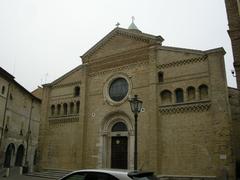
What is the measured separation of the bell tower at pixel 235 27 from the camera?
1449cm

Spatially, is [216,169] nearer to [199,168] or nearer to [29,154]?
[199,168]

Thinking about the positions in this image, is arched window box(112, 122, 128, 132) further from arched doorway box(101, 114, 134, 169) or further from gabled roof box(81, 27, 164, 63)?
gabled roof box(81, 27, 164, 63)

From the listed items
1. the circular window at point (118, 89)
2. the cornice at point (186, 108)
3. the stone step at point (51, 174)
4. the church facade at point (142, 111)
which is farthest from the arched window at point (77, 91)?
the cornice at point (186, 108)

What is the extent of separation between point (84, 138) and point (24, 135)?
15.0 m

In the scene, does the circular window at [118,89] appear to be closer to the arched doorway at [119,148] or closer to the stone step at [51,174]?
the arched doorway at [119,148]

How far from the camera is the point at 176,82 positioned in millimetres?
18203

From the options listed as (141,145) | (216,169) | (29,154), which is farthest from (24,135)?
(216,169)

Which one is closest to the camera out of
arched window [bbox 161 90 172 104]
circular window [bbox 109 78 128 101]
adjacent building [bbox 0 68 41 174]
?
arched window [bbox 161 90 172 104]

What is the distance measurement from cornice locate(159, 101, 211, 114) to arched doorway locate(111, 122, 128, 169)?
12.1 feet

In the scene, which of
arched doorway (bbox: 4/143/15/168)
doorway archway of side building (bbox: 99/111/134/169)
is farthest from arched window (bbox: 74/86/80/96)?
arched doorway (bbox: 4/143/15/168)

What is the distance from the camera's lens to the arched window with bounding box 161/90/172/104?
18344mm

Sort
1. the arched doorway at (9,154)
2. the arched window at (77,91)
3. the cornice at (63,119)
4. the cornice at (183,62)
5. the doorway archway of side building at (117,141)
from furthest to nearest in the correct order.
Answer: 1. the arched doorway at (9,154)
2. the arched window at (77,91)
3. the cornice at (63,119)
4. the doorway archway of side building at (117,141)
5. the cornice at (183,62)

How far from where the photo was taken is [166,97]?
18.6m

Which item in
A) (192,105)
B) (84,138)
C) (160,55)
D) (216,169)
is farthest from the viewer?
(84,138)
